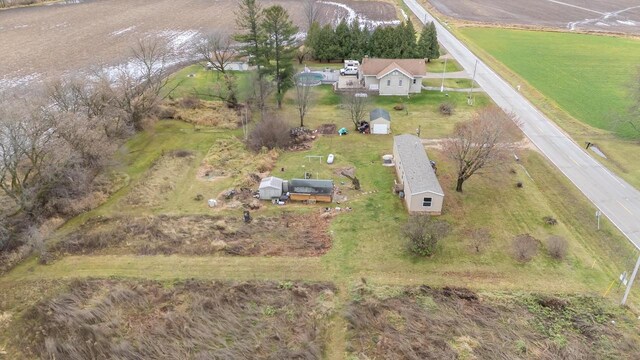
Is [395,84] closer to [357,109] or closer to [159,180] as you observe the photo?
[357,109]

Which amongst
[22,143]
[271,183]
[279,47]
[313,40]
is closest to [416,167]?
[271,183]

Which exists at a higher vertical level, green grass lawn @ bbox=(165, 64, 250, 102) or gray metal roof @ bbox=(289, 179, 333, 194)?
green grass lawn @ bbox=(165, 64, 250, 102)

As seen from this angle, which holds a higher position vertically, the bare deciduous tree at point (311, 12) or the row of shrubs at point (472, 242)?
the bare deciduous tree at point (311, 12)

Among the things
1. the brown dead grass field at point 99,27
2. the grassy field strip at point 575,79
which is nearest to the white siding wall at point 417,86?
the grassy field strip at point 575,79

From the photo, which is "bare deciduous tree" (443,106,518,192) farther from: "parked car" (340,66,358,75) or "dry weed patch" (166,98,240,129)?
"parked car" (340,66,358,75)

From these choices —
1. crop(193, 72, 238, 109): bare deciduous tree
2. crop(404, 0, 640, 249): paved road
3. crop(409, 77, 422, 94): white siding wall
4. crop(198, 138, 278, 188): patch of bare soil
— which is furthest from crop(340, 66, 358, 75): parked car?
crop(198, 138, 278, 188): patch of bare soil

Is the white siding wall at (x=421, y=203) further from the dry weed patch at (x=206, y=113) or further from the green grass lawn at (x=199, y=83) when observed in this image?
the green grass lawn at (x=199, y=83)
